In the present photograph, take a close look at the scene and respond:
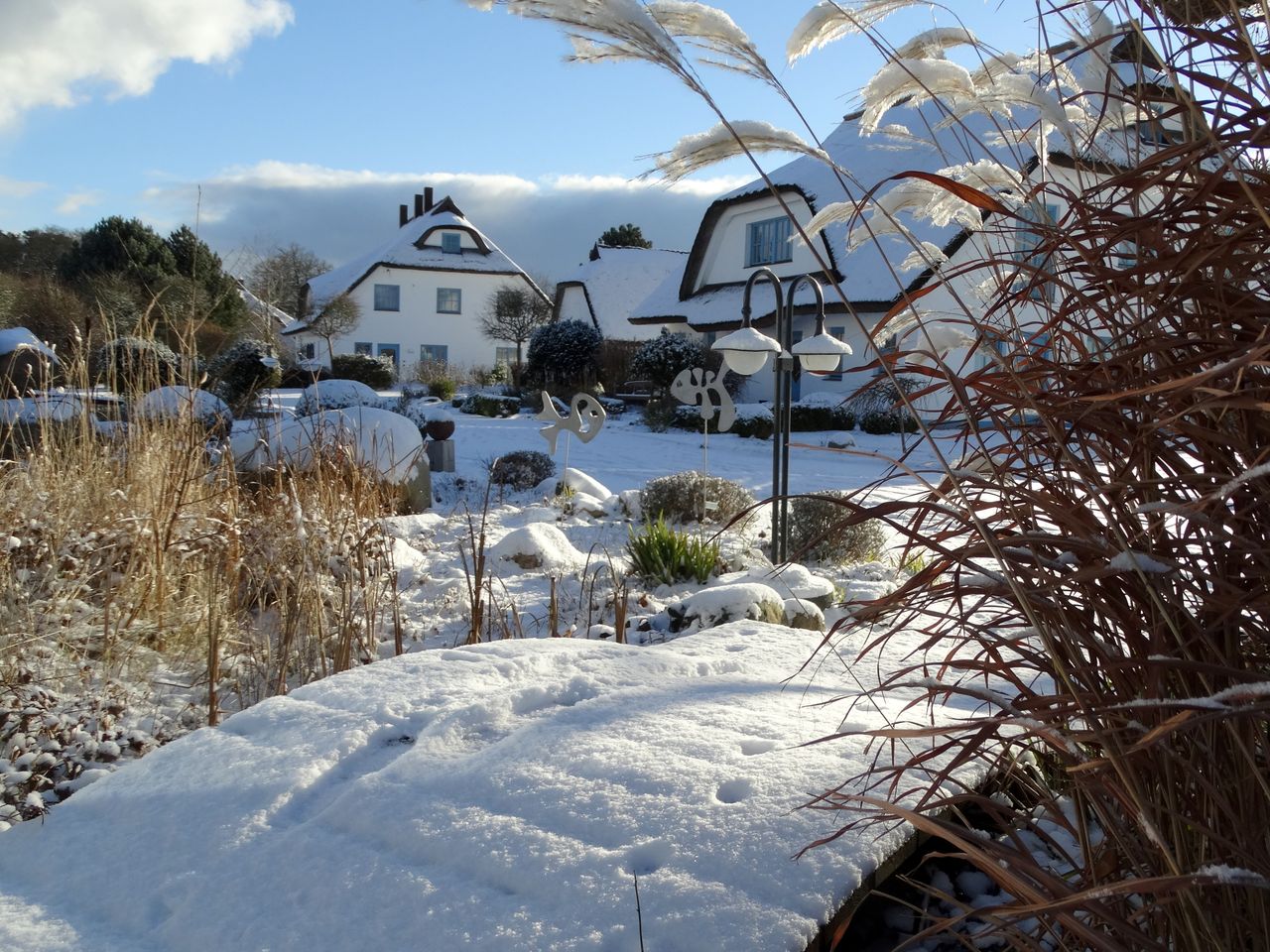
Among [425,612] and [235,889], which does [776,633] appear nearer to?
[235,889]

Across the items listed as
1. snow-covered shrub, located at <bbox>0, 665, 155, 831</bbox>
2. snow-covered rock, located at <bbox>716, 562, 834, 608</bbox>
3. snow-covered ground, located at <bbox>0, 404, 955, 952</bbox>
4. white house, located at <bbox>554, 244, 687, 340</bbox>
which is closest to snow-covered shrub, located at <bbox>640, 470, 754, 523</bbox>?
snow-covered rock, located at <bbox>716, 562, 834, 608</bbox>

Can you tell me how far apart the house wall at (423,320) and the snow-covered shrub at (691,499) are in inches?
1236

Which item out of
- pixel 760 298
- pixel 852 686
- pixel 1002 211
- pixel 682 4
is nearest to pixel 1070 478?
pixel 1002 211

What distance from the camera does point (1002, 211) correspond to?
1.41m

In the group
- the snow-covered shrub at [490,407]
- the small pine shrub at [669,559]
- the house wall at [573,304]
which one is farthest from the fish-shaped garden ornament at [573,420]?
the house wall at [573,304]

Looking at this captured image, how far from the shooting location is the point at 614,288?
36406 mm

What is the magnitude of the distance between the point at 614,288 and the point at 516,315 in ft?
12.7

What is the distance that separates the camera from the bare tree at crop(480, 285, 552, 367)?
36.2 metres

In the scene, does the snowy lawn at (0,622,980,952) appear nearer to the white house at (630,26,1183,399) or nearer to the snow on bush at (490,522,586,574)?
the snow on bush at (490,522,586,574)

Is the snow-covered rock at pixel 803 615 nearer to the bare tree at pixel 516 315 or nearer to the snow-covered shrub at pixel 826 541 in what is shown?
the snow-covered shrub at pixel 826 541

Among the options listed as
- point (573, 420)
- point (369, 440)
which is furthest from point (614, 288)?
point (369, 440)

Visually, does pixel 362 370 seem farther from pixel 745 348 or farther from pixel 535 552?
pixel 745 348

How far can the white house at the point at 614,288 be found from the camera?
35156mm

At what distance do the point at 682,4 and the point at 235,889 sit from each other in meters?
1.75
